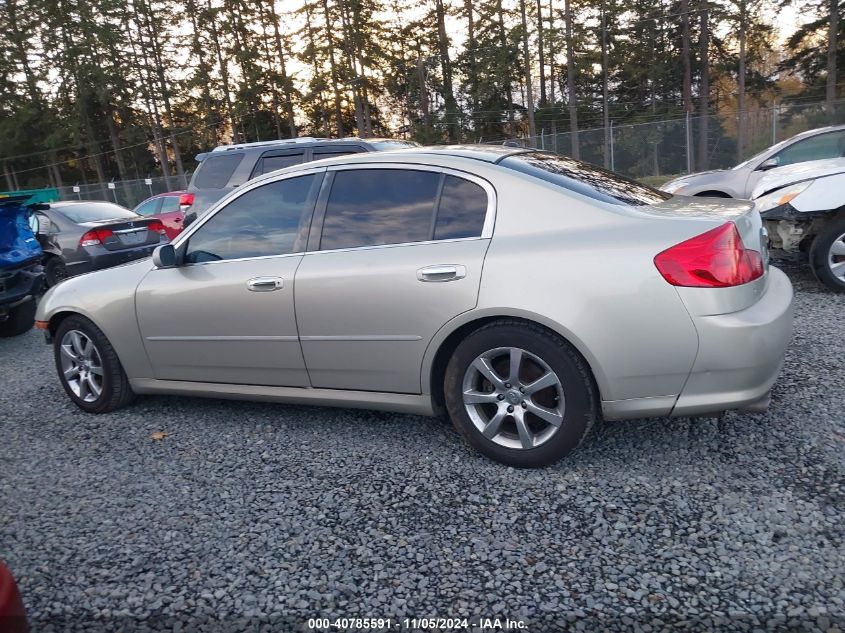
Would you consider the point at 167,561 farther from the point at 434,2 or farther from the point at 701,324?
the point at 434,2

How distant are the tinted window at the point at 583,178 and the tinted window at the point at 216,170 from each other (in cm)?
637

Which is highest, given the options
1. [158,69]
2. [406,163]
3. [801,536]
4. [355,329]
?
[158,69]

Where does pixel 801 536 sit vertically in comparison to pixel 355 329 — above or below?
below

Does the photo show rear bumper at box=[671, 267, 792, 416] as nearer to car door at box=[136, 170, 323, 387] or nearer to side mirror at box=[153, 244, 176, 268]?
car door at box=[136, 170, 323, 387]

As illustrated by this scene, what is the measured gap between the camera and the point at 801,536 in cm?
240

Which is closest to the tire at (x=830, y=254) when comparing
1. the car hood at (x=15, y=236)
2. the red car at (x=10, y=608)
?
the red car at (x=10, y=608)

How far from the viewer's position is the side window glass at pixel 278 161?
28.8 ft

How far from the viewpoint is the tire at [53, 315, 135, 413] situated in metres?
4.30

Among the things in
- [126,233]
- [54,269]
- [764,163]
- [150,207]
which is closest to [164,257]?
[126,233]

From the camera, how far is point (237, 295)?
3648 millimetres

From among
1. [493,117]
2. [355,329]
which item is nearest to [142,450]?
[355,329]

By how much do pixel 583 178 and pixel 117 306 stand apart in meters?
3.08

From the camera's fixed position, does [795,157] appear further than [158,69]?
No

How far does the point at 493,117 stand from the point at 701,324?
39464 millimetres
